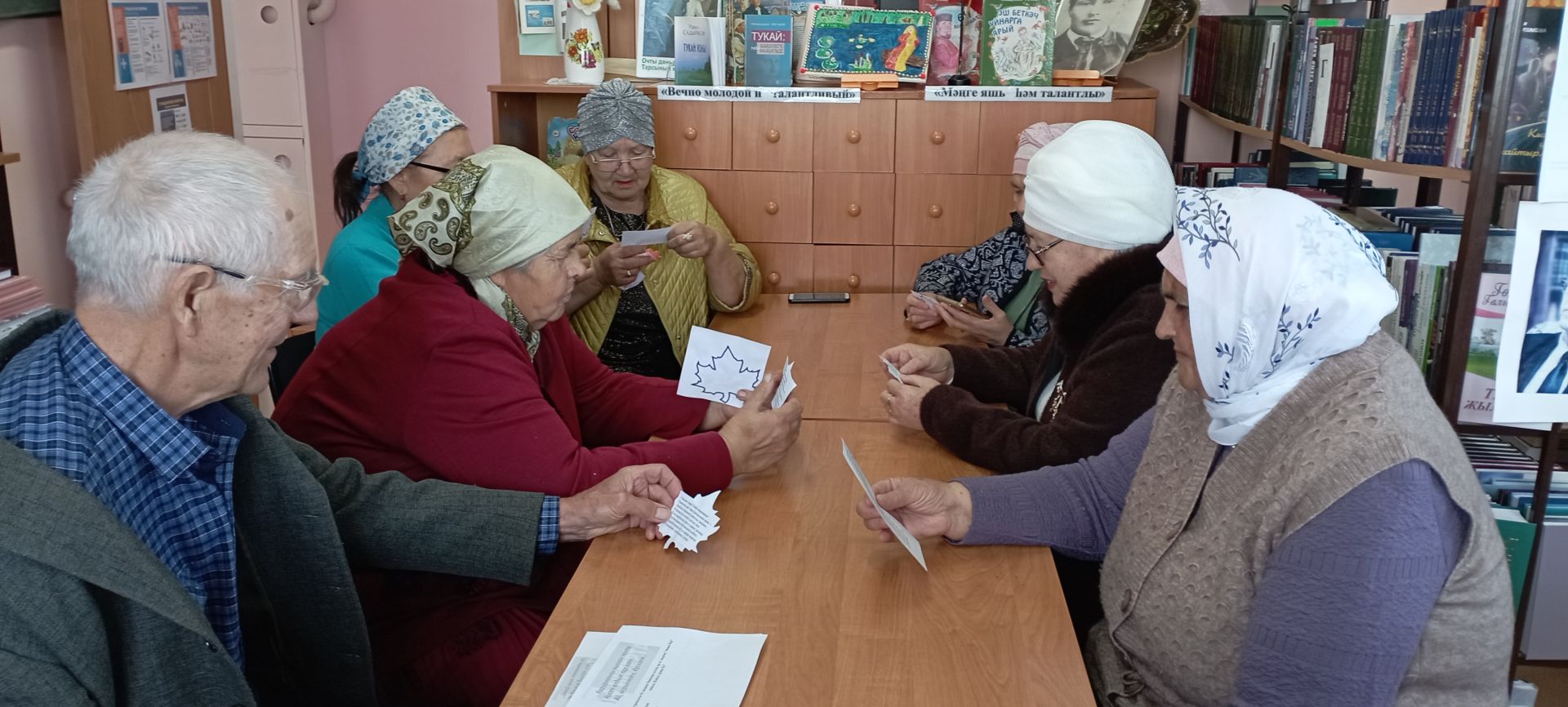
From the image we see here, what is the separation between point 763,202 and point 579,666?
274 centimetres

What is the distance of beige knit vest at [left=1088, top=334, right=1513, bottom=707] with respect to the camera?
139 centimetres

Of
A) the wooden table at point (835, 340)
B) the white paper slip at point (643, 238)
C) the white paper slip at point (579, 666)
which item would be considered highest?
the white paper slip at point (643, 238)

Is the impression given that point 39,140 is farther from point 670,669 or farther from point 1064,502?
point 1064,502

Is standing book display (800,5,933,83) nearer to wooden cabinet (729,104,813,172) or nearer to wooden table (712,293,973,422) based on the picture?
wooden cabinet (729,104,813,172)

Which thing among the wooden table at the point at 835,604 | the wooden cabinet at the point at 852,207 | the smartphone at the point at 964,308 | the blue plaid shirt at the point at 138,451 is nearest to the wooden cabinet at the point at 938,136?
the wooden cabinet at the point at 852,207

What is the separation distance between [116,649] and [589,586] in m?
0.63

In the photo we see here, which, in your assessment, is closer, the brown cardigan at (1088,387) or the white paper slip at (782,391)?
the brown cardigan at (1088,387)

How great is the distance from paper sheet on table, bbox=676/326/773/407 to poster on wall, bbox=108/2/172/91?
7.62 feet

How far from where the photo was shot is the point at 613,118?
11.8 feet

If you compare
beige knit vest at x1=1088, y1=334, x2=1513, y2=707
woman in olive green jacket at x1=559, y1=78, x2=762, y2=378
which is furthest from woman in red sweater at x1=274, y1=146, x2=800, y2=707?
woman in olive green jacket at x1=559, y1=78, x2=762, y2=378

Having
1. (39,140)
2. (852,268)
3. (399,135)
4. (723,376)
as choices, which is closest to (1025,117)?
(852,268)

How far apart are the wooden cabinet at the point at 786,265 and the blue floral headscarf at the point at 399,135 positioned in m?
1.22

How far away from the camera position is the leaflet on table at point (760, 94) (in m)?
4.01

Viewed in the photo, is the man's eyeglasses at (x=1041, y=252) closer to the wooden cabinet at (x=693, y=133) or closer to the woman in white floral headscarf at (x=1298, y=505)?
the woman in white floral headscarf at (x=1298, y=505)
